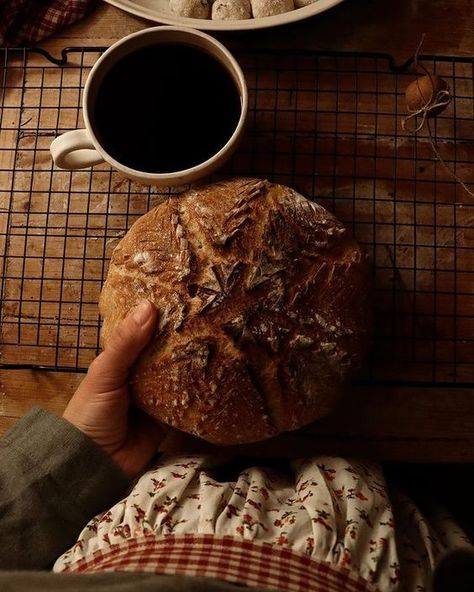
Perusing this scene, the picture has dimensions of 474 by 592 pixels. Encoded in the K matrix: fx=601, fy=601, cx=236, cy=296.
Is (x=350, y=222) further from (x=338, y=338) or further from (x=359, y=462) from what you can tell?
(x=359, y=462)

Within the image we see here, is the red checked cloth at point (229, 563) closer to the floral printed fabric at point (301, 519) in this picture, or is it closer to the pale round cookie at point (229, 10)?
the floral printed fabric at point (301, 519)

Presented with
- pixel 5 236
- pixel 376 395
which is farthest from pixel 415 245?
pixel 5 236

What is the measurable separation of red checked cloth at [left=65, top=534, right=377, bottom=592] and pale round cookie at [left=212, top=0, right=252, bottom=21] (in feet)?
2.65

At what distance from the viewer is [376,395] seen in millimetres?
1015

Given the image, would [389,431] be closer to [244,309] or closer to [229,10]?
[244,309]

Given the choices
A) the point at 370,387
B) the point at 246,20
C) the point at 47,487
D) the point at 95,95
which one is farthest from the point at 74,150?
the point at 370,387

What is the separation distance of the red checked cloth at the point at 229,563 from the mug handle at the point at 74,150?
531 mm

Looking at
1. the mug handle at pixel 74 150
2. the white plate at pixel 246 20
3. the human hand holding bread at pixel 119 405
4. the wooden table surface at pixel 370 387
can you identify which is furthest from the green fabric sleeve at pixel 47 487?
the white plate at pixel 246 20

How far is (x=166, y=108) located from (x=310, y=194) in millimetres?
291

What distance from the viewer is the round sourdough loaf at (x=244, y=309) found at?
31.9 inches

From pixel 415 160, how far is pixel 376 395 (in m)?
0.41

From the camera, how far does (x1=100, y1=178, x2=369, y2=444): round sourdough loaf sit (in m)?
0.81

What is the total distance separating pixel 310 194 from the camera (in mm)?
1034

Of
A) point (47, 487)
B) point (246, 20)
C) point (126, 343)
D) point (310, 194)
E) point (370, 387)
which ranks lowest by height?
point (47, 487)
